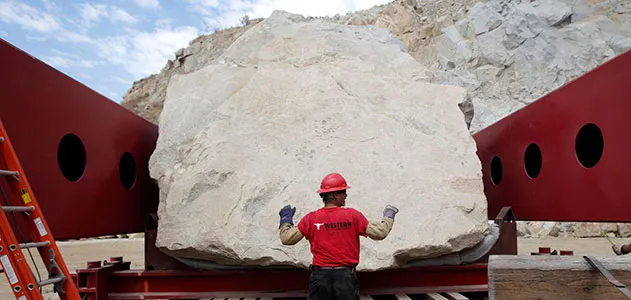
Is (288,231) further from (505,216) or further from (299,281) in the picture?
(505,216)

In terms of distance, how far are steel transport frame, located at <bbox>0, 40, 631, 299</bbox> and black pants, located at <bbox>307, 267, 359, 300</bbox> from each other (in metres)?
1.00

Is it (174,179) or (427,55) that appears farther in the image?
(427,55)

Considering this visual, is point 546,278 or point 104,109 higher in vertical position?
point 104,109

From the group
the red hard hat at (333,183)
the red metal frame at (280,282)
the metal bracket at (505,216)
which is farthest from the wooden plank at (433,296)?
the metal bracket at (505,216)

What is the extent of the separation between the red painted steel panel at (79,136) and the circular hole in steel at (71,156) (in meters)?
0.12

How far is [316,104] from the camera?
16.0ft

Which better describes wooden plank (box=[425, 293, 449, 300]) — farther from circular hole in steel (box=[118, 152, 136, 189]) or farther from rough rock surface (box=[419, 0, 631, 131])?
rough rock surface (box=[419, 0, 631, 131])

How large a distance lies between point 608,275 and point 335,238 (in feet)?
5.55

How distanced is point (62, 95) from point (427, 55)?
17.4m

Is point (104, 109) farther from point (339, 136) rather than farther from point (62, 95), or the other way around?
point (339, 136)

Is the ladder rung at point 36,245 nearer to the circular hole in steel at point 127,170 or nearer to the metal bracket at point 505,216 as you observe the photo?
the circular hole in steel at point 127,170

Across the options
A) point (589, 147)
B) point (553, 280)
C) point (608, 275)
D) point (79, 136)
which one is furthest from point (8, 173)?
point (589, 147)

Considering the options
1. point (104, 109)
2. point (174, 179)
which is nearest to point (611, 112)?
point (174, 179)

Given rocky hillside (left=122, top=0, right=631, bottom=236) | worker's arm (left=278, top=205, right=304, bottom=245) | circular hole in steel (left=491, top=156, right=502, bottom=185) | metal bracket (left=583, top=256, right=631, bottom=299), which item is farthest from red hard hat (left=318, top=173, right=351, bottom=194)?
rocky hillside (left=122, top=0, right=631, bottom=236)
